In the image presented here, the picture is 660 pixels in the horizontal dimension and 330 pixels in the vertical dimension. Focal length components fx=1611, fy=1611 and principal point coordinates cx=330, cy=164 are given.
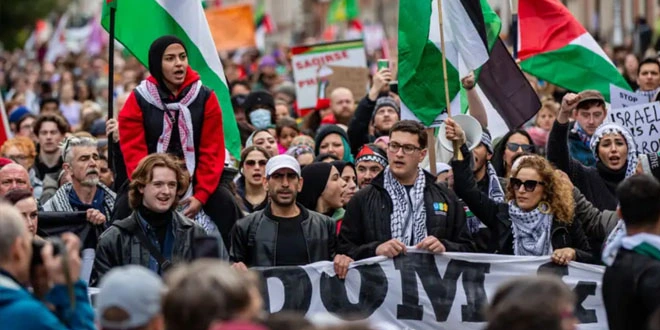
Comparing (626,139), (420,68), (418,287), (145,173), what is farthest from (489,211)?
(145,173)

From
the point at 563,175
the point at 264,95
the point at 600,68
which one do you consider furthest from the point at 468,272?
the point at 264,95

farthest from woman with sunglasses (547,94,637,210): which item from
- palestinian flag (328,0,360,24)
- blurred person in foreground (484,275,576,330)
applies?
palestinian flag (328,0,360,24)

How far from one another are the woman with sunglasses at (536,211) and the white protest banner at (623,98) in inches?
119

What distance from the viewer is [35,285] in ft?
23.3

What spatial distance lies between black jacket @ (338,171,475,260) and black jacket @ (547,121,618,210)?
4.67 ft

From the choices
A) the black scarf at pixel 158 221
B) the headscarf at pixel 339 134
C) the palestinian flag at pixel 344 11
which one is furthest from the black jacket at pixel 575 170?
the palestinian flag at pixel 344 11

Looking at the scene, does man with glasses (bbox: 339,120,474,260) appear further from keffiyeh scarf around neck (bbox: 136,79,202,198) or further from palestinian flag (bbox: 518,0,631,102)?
palestinian flag (bbox: 518,0,631,102)

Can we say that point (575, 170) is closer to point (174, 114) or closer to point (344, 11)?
point (174, 114)

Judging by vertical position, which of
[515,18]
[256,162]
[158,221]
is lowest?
[158,221]

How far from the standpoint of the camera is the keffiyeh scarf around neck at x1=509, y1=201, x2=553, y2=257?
9883 mm

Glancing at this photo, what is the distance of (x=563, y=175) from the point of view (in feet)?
32.9

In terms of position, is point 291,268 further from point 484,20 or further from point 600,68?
point 600,68

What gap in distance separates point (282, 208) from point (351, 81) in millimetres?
7344

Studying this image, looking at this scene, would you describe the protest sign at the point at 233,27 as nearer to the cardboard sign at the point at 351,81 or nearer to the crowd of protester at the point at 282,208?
the cardboard sign at the point at 351,81
